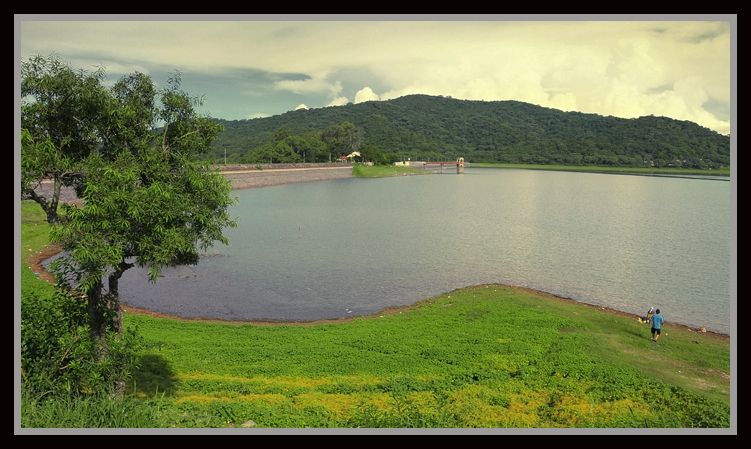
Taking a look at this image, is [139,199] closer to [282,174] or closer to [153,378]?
[153,378]

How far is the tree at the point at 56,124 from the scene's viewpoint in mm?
9242

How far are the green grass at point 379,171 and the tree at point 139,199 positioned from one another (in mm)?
125804

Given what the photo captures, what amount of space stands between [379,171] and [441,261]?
4344 inches

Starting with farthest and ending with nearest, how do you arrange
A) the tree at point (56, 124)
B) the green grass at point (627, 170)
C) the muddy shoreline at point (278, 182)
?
the green grass at point (627, 170) < the muddy shoreline at point (278, 182) < the tree at point (56, 124)

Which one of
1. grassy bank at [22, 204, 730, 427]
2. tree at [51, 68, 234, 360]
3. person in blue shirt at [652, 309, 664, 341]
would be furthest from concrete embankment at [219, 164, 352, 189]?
person in blue shirt at [652, 309, 664, 341]

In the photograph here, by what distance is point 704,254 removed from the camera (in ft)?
121

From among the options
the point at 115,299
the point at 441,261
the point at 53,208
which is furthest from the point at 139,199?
the point at 441,261

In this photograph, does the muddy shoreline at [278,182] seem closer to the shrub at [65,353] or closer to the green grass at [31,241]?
the green grass at [31,241]

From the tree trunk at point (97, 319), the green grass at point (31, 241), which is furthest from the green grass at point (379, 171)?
the tree trunk at point (97, 319)

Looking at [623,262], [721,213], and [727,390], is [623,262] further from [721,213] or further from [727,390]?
[721,213]

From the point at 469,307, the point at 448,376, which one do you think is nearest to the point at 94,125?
the point at 448,376

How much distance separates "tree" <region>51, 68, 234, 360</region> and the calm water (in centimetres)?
1221

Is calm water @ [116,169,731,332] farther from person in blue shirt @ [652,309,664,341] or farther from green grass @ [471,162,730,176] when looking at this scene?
green grass @ [471,162,730,176]

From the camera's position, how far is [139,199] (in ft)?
31.5
